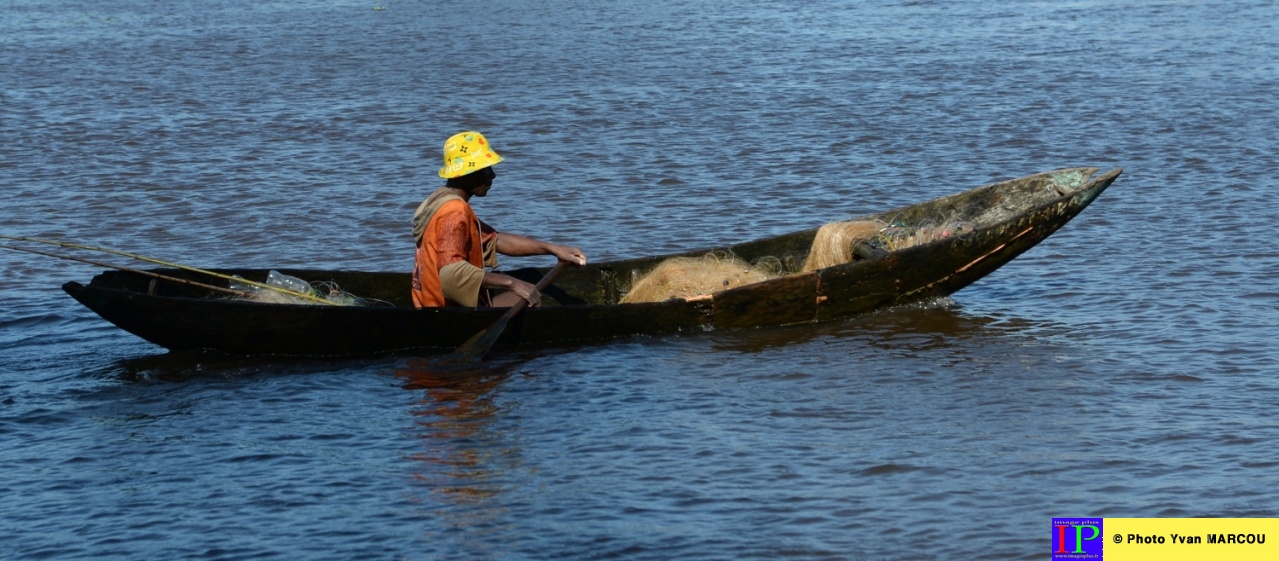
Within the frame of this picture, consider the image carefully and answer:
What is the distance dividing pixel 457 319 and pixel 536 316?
1.57 ft

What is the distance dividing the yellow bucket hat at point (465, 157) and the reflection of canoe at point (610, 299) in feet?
2.63

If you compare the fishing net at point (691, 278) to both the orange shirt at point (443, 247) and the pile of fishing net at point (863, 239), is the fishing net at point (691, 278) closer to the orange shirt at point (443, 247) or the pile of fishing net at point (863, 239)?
the pile of fishing net at point (863, 239)

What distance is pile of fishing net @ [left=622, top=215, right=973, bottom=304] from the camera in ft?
32.6

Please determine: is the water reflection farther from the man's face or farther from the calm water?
the man's face

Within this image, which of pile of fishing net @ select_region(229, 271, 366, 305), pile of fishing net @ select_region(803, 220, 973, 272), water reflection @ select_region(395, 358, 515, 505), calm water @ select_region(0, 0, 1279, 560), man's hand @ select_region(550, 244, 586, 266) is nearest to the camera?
calm water @ select_region(0, 0, 1279, 560)

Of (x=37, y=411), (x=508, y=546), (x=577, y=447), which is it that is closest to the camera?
(x=508, y=546)

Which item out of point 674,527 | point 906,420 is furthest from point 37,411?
point 906,420

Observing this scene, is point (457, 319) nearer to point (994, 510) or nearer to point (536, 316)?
point (536, 316)

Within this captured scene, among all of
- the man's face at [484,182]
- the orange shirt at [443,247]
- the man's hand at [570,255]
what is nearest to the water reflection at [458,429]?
the orange shirt at [443,247]

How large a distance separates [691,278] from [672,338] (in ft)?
1.64

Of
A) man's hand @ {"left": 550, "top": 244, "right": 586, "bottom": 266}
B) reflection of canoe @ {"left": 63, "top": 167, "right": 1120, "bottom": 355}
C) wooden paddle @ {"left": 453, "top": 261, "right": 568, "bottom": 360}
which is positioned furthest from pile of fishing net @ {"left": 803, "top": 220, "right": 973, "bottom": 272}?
wooden paddle @ {"left": 453, "top": 261, "right": 568, "bottom": 360}

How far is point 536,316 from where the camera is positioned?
9.34 m

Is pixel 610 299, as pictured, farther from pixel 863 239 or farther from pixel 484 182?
pixel 863 239

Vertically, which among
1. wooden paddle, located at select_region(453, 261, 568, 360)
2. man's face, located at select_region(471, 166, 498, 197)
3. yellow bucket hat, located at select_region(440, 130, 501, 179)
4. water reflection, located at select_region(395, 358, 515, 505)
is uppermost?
yellow bucket hat, located at select_region(440, 130, 501, 179)
